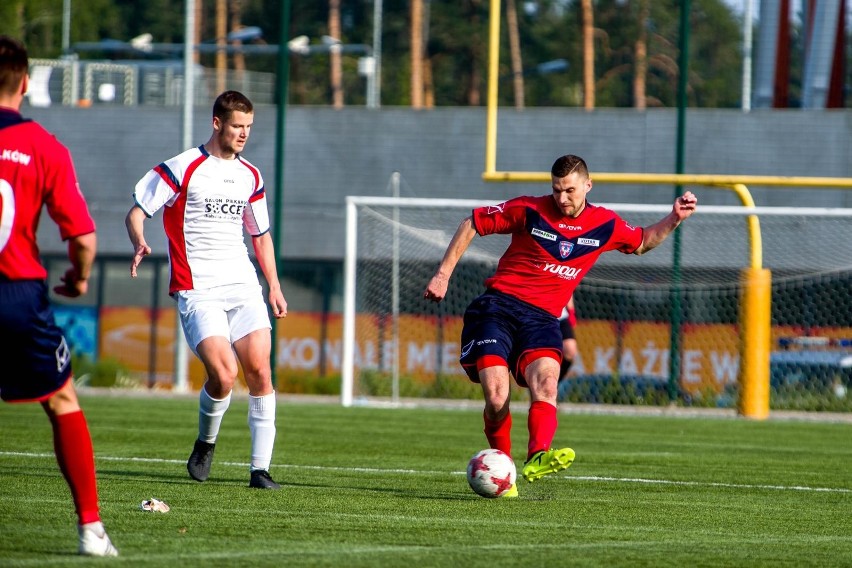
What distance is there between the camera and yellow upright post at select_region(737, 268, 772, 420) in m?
16.0

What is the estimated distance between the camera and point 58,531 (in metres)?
5.36

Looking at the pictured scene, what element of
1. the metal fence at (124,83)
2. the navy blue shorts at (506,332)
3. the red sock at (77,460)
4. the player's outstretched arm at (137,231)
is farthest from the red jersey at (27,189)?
the metal fence at (124,83)

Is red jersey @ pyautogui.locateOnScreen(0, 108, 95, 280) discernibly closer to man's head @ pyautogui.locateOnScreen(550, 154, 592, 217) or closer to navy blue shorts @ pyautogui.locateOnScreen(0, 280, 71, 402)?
navy blue shorts @ pyautogui.locateOnScreen(0, 280, 71, 402)

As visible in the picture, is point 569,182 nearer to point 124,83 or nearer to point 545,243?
point 545,243

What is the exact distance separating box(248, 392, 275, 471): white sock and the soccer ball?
3.74 ft

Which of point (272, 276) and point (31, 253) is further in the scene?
point (272, 276)

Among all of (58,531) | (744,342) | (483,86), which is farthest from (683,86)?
(483,86)

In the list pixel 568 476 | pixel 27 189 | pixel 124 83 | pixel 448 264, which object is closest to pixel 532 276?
pixel 448 264

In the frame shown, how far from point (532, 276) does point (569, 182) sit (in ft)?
1.94

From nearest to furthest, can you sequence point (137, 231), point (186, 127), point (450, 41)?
point (137, 231), point (186, 127), point (450, 41)

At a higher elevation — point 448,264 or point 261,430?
point 448,264

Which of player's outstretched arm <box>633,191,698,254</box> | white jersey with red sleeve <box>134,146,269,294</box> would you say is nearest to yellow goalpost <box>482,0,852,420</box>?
player's outstretched arm <box>633,191,698,254</box>

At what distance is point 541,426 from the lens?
694cm

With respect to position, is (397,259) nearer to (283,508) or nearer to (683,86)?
(683,86)
